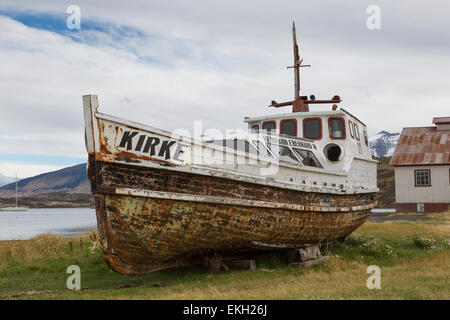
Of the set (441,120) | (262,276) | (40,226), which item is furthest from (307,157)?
(40,226)

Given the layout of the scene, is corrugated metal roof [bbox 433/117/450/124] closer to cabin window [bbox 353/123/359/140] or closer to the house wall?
the house wall

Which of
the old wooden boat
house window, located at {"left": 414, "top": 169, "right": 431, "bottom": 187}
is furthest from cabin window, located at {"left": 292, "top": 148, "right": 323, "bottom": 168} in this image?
house window, located at {"left": 414, "top": 169, "right": 431, "bottom": 187}

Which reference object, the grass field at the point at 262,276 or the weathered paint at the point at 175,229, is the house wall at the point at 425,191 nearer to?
the grass field at the point at 262,276

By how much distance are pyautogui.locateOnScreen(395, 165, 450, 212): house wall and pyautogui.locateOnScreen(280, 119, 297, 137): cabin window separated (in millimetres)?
17864

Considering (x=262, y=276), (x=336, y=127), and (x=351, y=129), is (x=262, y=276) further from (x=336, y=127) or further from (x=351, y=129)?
(x=351, y=129)

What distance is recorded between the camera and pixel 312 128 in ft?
36.2

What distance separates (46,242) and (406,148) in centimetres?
2210

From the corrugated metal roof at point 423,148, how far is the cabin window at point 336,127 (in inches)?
676

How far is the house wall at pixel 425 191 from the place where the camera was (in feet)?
83.7

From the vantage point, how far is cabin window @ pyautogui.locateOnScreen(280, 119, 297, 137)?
36.3ft

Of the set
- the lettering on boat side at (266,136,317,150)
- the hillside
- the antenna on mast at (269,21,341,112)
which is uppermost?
the antenna on mast at (269,21,341,112)

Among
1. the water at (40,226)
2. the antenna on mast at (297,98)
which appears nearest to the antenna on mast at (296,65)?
the antenna on mast at (297,98)
